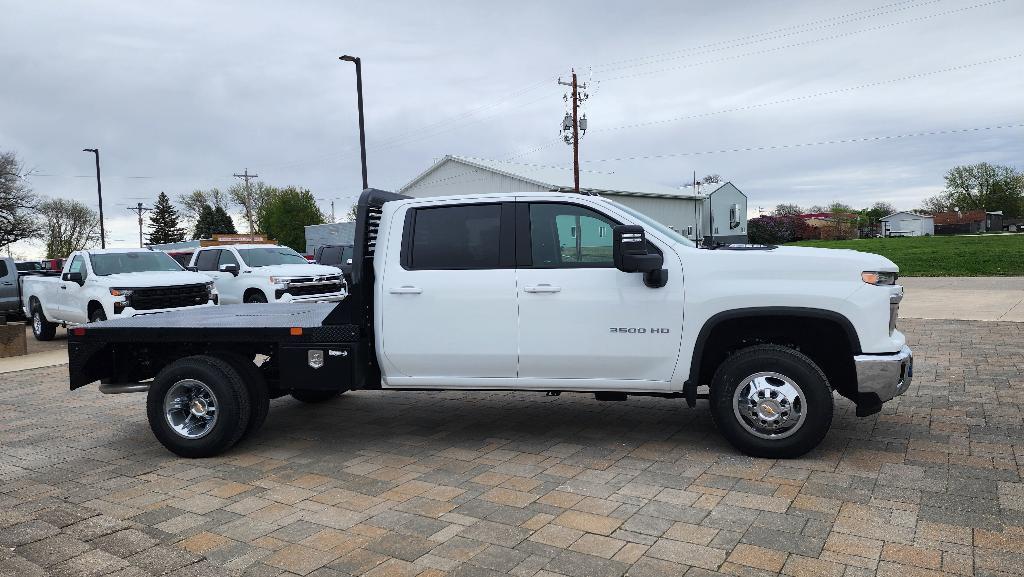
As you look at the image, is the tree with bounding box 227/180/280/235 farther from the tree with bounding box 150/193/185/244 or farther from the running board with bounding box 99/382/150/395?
the running board with bounding box 99/382/150/395

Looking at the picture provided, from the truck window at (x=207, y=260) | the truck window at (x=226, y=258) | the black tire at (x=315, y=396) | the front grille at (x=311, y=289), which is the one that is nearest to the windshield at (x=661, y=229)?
the black tire at (x=315, y=396)

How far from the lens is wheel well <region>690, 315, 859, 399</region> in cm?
506

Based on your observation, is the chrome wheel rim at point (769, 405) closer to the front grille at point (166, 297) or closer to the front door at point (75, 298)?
the front grille at point (166, 297)

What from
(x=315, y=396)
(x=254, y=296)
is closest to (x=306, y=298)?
(x=254, y=296)

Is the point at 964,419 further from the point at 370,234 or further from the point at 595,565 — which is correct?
the point at 370,234

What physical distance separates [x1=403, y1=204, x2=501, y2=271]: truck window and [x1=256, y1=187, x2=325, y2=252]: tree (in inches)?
2917

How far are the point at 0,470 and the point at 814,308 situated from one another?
579cm

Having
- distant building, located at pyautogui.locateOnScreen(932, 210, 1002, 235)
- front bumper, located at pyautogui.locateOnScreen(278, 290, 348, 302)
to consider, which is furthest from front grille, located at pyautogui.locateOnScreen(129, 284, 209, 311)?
distant building, located at pyautogui.locateOnScreen(932, 210, 1002, 235)

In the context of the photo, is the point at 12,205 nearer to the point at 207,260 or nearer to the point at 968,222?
the point at 207,260

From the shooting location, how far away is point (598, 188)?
41.6m

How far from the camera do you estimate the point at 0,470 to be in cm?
541

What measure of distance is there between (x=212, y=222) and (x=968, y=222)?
3644 inches

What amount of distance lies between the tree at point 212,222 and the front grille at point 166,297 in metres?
84.5

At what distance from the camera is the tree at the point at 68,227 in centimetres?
7912
